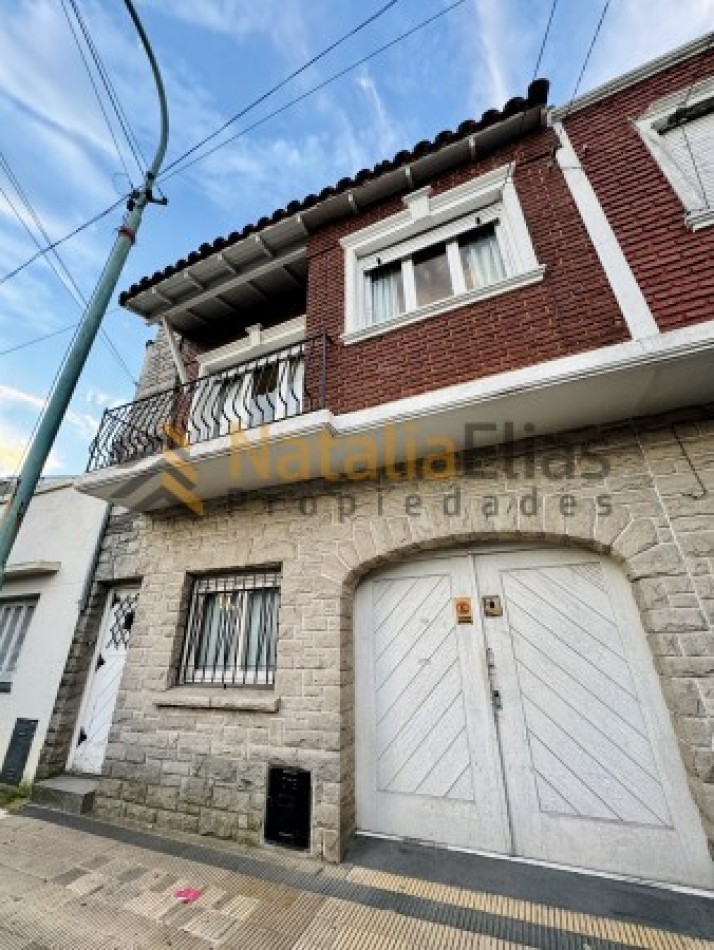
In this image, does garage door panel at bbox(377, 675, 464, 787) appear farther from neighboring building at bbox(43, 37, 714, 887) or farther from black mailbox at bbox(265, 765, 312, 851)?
black mailbox at bbox(265, 765, 312, 851)

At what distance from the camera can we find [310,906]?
263 centimetres

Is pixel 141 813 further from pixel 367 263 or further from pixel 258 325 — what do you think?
pixel 367 263

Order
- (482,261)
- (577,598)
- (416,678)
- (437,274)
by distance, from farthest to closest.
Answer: (437,274) → (482,261) → (416,678) → (577,598)

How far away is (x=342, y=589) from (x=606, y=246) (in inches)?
155

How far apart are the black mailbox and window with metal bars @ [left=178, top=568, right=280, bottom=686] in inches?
31.9

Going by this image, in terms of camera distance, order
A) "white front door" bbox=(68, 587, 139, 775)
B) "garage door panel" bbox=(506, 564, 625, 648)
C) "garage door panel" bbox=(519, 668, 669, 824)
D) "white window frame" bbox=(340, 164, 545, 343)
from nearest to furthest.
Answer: "garage door panel" bbox=(519, 668, 669, 824)
"garage door panel" bbox=(506, 564, 625, 648)
"white window frame" bbox=(340, 164, 545, 343)
"white front door" bbox=(68, 587, 139, 775)

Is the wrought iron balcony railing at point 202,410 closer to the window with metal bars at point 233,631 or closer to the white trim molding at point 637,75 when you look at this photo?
the window with metal bars at point 233,631

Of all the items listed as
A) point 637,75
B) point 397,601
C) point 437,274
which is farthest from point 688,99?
point 397,601

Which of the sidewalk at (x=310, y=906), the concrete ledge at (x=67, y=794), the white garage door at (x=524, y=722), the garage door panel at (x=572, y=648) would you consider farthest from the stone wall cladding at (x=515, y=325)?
the concrete ledge at (x=67, y=794)

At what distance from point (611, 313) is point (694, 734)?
10.2 feet

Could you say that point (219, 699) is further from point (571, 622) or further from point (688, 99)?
point (688, 99)

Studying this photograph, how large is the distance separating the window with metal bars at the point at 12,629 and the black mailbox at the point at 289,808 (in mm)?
4861

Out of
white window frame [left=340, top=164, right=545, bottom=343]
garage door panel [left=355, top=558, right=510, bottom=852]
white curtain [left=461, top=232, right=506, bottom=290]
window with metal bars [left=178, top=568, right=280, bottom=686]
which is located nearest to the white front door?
window with metal bars [left=178, top=568, right=280, bottom=686]

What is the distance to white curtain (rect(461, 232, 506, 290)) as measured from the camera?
424 cm
